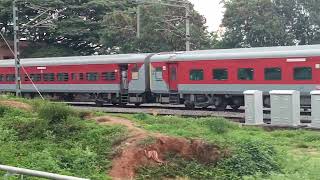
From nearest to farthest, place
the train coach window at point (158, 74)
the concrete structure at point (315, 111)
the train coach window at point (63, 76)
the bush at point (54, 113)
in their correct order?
the bush at point (54, 113), the concrete structure at point (315, 111), the train coach window at point (158, 74), the train coach window at point (63, 76)

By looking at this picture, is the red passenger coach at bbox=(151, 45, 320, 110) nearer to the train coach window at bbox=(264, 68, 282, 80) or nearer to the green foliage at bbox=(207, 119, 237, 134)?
Result: the train coach window at bbox=(264, 68, 282, 80)

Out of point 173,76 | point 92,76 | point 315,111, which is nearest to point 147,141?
Answer: point 315,111

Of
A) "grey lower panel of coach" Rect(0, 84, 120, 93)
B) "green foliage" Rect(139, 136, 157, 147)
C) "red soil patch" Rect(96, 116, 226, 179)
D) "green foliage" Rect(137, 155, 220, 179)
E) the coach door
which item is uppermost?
the coach door

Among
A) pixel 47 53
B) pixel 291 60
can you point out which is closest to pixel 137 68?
pixel 291 60

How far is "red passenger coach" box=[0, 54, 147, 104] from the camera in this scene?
3319 cm

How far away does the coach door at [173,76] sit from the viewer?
30.6 m

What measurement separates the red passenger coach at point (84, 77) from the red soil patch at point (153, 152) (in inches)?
768

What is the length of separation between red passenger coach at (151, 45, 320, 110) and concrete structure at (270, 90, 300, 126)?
4820mm

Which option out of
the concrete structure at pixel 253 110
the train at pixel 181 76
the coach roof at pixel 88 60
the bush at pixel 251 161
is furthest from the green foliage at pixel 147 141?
the coach roof at pixel 88 60

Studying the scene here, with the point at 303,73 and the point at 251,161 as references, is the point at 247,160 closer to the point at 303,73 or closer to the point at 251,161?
the point at 251,161

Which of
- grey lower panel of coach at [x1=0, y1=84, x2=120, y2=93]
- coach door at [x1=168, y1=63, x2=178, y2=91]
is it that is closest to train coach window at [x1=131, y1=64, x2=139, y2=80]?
grey lower panel of coach at [x1=0, y1=84, x2=120, y2=93]

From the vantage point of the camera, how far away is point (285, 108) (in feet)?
66.8

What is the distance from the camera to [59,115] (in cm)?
1480

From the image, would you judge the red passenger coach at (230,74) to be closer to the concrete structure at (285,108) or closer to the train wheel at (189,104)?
the train wheel at (189,104)
